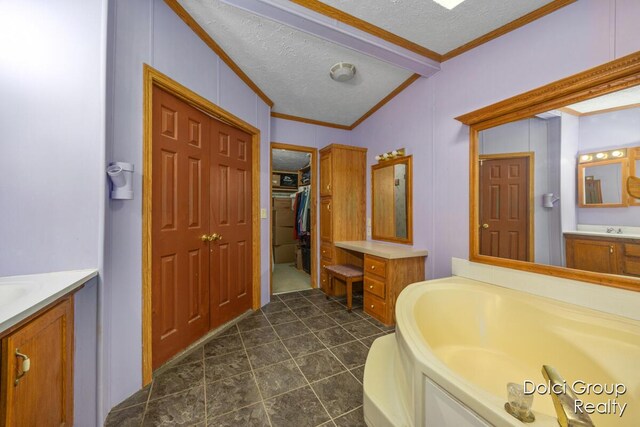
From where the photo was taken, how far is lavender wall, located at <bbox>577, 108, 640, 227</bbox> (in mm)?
1219

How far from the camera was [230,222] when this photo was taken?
2414mm

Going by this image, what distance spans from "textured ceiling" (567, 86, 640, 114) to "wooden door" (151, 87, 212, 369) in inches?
107

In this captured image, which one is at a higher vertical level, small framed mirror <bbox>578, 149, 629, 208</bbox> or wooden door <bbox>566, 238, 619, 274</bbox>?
small framed mirror <bbox>578, 149, 629, 208</bbox>

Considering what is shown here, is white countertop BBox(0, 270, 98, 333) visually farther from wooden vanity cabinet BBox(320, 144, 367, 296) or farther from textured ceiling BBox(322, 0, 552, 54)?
wooden vanity cabinet BBox(320, 144, 367, 296)

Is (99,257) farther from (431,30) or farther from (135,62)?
(431,30)

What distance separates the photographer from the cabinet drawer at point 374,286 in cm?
243

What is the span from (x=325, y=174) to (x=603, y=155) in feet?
8.63

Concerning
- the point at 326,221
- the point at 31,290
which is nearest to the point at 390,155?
the point at 326,221

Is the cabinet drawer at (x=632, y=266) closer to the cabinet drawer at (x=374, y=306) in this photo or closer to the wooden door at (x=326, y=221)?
the cabinet drawer at (x=374, y=306)

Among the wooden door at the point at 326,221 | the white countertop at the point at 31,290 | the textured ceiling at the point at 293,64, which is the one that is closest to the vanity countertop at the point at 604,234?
the textured ceiling at the point at 293,64

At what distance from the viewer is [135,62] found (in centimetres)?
144

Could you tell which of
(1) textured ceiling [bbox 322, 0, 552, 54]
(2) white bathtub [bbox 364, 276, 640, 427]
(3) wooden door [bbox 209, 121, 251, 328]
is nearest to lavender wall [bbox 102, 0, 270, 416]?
(3) wooden door [bbox 209, 121, 251, 328]

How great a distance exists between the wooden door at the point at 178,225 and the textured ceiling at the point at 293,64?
0.69 meters

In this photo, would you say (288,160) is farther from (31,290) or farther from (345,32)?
(31,290)
